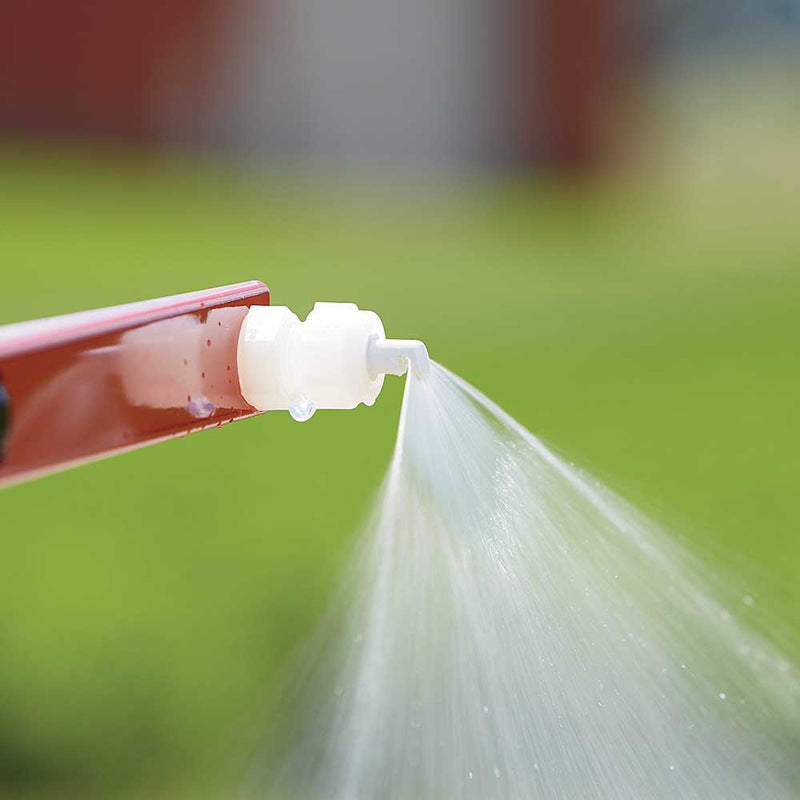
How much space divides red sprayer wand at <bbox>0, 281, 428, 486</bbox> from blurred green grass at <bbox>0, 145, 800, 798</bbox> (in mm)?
501

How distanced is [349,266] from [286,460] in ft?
1.53

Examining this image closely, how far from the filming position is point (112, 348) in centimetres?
26

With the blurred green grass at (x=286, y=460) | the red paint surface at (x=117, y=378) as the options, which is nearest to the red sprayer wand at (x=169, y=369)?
the red paint surface at (x=117, y=378)

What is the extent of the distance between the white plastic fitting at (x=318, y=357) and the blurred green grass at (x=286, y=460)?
50 centimetres

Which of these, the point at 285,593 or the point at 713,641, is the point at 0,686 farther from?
the point at 713,641

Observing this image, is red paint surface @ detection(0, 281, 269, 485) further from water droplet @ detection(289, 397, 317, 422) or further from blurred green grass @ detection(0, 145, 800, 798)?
blurred green grass @ detection(0, 145, 800, 798)

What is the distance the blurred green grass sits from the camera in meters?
0.79

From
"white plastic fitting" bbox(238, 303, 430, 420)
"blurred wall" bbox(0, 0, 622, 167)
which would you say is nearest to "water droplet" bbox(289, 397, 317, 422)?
"white plastic fitting" bbox(238, 303, 430, 420)

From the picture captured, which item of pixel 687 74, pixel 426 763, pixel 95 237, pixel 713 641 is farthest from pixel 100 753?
pixel 687 74

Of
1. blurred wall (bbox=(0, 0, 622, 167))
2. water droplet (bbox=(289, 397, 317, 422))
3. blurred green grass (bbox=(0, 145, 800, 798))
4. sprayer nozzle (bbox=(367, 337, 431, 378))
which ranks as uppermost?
blurred wall (bbox=(0, 0, 622, 167))

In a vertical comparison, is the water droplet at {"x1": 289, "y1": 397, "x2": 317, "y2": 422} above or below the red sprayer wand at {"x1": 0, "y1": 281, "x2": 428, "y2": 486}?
below

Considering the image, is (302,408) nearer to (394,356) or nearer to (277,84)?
(394,356)

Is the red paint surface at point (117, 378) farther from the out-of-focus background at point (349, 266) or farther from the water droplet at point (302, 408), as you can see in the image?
the out-of-focus background at point (349, 266)

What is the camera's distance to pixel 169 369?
Result: 0.95ft
